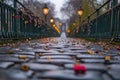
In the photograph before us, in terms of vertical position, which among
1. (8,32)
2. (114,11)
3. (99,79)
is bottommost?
(99,79)

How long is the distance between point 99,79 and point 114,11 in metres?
6.98

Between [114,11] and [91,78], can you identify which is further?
[114,11]

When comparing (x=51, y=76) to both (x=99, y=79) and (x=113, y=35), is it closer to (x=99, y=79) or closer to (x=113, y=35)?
(x=99, y=79)

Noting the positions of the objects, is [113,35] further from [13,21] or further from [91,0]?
[91,0]

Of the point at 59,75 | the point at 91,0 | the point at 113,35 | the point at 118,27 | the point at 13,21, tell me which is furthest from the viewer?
the point at 91,0

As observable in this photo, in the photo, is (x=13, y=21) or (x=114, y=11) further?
(x=13, y=21)

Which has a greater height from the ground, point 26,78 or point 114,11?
point 114,11

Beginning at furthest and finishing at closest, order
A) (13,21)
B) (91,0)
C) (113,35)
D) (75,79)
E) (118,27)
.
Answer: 1. (91,0)
2. (13,21)
3. (113,35)
4. (118,27)
5. (75,79)

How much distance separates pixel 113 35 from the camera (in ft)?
28.1

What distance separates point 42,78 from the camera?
2.23 metres

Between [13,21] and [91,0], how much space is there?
32.2 m

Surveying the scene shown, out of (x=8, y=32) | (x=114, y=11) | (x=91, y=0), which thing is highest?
(x=91, y=0)

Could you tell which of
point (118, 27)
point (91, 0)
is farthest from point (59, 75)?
point (91, 0)

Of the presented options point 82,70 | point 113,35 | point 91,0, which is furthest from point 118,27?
point 91,0
